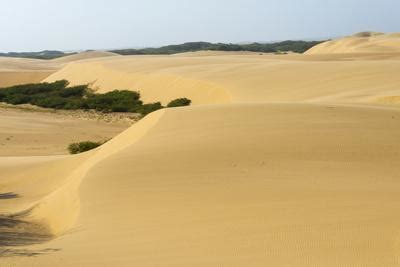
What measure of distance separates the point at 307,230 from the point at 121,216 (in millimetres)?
2372

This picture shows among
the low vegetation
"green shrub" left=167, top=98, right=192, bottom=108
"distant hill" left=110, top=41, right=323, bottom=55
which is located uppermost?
"green shrub" left=167, top=98, right=192, bottom=108

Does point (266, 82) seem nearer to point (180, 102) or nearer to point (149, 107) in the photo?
point (180, 102)

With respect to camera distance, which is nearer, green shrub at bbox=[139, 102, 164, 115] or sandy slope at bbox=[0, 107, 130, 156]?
sandy slope at bbox=[0, 107, 130, 156]

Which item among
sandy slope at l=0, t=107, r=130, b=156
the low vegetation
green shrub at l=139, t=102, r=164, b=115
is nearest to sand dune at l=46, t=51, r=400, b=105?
green shrub at l=139, t=102, r=164, b=115

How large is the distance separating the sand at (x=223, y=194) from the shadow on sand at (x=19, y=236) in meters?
0.03

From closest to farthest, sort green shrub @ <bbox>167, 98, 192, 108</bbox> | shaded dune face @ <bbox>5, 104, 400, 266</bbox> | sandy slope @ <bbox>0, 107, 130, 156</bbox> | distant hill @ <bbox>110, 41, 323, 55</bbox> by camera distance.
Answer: shaded dune face @ <bbox>5, 104, 400, 266</bbox>, sandy slope @ <bbox>0, 107, 130, 156</bbox>, green shrub @ <bbox>167, 98, 192, 108</bbox>, distant hill @ <bbox>110, 41, 323, 55</bbox>

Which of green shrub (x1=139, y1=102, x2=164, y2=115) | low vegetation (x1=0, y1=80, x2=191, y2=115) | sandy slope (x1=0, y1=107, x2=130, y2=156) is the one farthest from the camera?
low vegetation (x1=0, y1=80, x2=191, y2=115)

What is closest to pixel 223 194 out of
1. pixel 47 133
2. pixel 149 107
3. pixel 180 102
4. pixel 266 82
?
pixel 47 133

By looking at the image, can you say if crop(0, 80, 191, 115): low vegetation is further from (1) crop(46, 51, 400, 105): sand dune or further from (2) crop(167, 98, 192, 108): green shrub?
(1) crop(46, 51, 400, 105): sand dune

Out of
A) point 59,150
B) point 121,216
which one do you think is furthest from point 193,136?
point 59,150

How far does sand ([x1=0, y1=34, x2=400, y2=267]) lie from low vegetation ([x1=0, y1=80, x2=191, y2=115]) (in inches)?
607

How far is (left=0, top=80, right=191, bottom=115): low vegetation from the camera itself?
30.2m

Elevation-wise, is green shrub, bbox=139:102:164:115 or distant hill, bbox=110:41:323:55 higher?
green shrub, bbox=139:102:164:115

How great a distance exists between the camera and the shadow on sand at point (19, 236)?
617 centimetres
